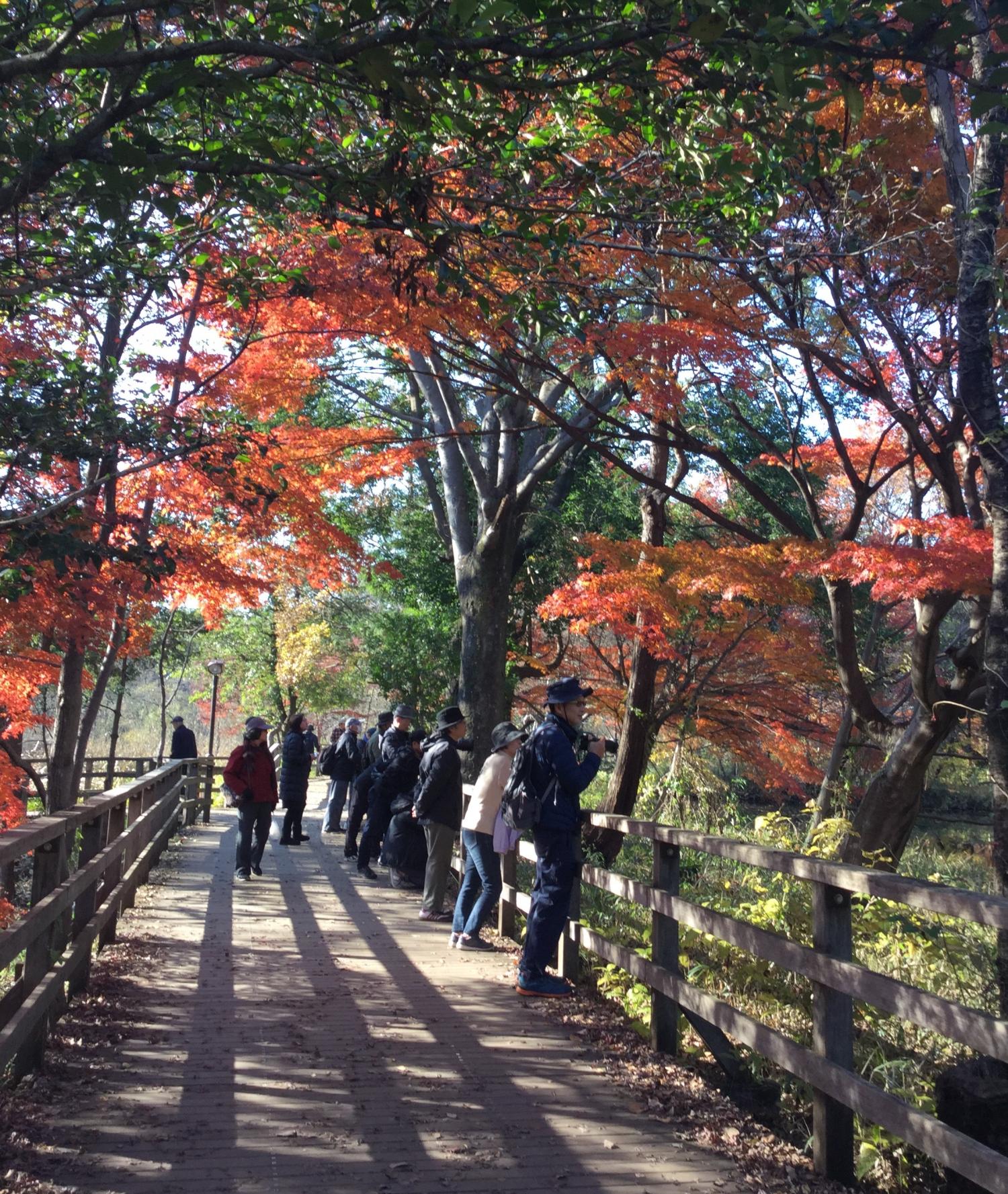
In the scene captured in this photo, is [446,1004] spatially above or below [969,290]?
below

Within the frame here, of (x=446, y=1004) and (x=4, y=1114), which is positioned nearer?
(x=4, y=1114)

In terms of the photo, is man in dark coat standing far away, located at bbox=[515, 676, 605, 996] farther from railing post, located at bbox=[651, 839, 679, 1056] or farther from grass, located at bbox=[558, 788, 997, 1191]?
railing post, located at bbox=[651, 839, 679, 1056]

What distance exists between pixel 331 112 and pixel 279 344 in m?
5.99

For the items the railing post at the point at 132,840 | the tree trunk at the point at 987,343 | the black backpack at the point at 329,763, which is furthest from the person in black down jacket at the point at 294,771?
the tree trunk at the point at 987,343

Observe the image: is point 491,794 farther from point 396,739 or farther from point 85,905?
point 396,739

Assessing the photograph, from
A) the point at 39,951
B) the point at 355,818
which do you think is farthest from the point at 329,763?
the point at 39,951

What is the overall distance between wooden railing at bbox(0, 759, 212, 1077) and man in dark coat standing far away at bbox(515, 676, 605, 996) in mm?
2465

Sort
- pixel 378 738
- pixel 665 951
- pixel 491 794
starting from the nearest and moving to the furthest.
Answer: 1. pixel 665 951
2. pixel 491 794
3. pixel 378 738

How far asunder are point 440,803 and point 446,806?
0.22 ft

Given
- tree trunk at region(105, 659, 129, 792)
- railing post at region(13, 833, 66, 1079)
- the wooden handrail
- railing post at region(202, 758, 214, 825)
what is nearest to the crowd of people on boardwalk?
the wooden handrail

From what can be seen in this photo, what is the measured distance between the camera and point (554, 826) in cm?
653

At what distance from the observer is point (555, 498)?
57.6 feet

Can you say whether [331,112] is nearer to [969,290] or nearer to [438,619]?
[969,290]

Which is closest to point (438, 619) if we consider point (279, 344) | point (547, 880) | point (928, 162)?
point (279, 344)
